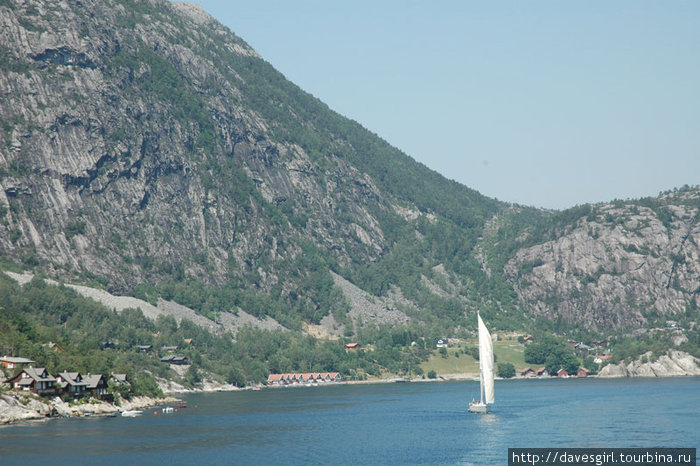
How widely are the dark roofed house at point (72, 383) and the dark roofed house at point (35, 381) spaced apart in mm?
3236

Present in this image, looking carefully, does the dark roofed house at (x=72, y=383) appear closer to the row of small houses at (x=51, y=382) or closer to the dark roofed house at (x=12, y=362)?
the row of small houses at (x=51, y=382)

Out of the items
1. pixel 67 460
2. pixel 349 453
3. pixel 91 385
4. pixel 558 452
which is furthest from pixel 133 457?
pixel 91 385

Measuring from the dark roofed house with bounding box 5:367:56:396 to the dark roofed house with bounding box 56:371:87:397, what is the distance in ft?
10.6

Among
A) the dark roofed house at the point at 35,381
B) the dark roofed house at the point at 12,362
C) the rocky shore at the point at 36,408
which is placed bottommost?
the rocky shore at the point at 36,408

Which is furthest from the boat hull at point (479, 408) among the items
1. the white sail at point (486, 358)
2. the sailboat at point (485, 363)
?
the white sail at point (486, 358)

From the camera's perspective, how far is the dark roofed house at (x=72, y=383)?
187500 mm

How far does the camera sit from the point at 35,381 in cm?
17725

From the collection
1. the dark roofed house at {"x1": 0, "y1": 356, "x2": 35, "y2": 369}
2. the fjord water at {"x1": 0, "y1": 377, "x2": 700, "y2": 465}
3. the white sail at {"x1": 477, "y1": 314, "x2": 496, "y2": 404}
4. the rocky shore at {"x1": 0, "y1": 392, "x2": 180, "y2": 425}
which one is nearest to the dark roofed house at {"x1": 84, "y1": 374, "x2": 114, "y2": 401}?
the rocky shore at {"x1": 0, "y1": 392, "x2": 180, "y2": 425}

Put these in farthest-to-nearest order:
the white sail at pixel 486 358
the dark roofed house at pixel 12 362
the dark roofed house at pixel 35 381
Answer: the dark roofed house at pixel 12 362
the white sail at pixel 486 358
the dark roofed house at pixel 35 381

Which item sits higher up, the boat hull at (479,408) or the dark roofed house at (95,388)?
the dark roofed house at (95,388)

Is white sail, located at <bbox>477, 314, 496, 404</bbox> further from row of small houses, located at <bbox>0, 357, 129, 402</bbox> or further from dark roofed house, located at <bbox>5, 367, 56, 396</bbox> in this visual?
dark roofed house, located at <bbox>5, 367, 56, 396</bbox>

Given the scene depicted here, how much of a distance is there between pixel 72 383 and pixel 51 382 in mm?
6251

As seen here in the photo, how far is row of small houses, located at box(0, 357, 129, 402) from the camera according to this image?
576 feet

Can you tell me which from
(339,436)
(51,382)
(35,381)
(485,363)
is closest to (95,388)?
(51,382)
